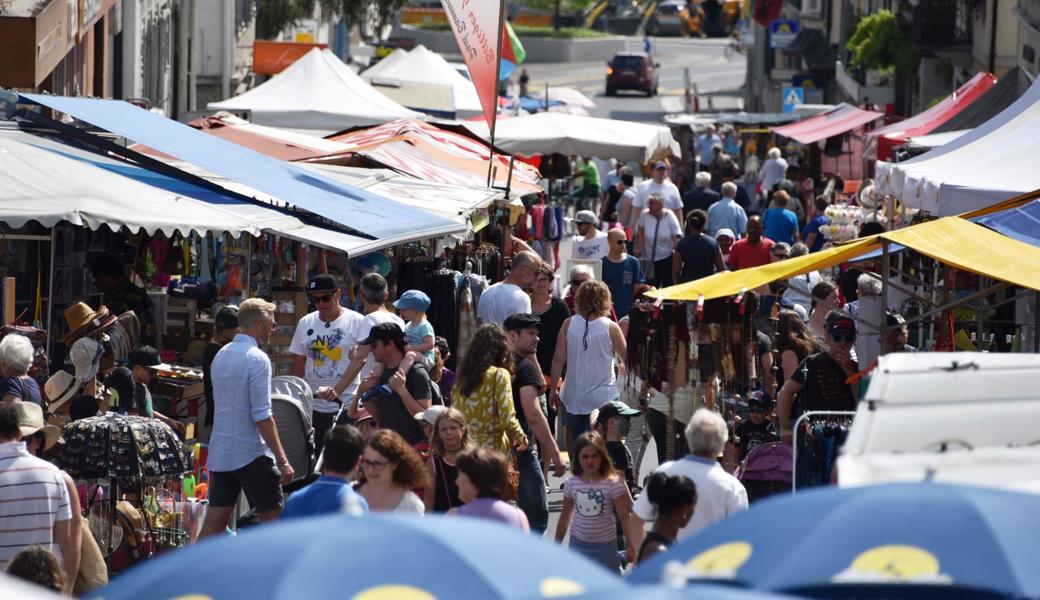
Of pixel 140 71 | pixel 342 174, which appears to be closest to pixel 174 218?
pixel 342 174

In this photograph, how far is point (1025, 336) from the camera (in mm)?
12383

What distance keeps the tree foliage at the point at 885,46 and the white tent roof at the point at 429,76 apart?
1040 centimetres

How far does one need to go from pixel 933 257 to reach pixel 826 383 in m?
A: 1.17

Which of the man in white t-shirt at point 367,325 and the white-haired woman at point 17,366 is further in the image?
the man in white t-shirt at point 367,325

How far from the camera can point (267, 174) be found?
41.9 ft

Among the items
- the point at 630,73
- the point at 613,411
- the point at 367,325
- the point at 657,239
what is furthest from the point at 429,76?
the point at 630,73

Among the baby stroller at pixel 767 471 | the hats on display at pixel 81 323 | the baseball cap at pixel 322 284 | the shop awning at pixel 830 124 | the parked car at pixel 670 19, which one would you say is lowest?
the baby stroller at pixel 767 471

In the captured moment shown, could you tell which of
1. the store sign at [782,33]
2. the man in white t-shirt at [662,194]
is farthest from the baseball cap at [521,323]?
the store sign at [782,33]

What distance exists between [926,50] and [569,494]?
86.2ft

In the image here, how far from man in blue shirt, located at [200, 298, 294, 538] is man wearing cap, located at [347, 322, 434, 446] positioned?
2.78 ft

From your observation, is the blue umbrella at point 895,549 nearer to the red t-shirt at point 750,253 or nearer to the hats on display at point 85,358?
the hats on display at point 85,358

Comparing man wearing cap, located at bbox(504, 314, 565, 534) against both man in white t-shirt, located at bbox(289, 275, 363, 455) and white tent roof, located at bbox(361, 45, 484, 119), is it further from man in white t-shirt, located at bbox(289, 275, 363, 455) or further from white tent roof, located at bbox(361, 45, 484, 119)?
white tent roof, located at bbox(361, 45, 484, 119)

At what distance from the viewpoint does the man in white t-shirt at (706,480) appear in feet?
24.2

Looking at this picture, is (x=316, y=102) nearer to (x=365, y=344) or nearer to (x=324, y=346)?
(x=324, y=346)
